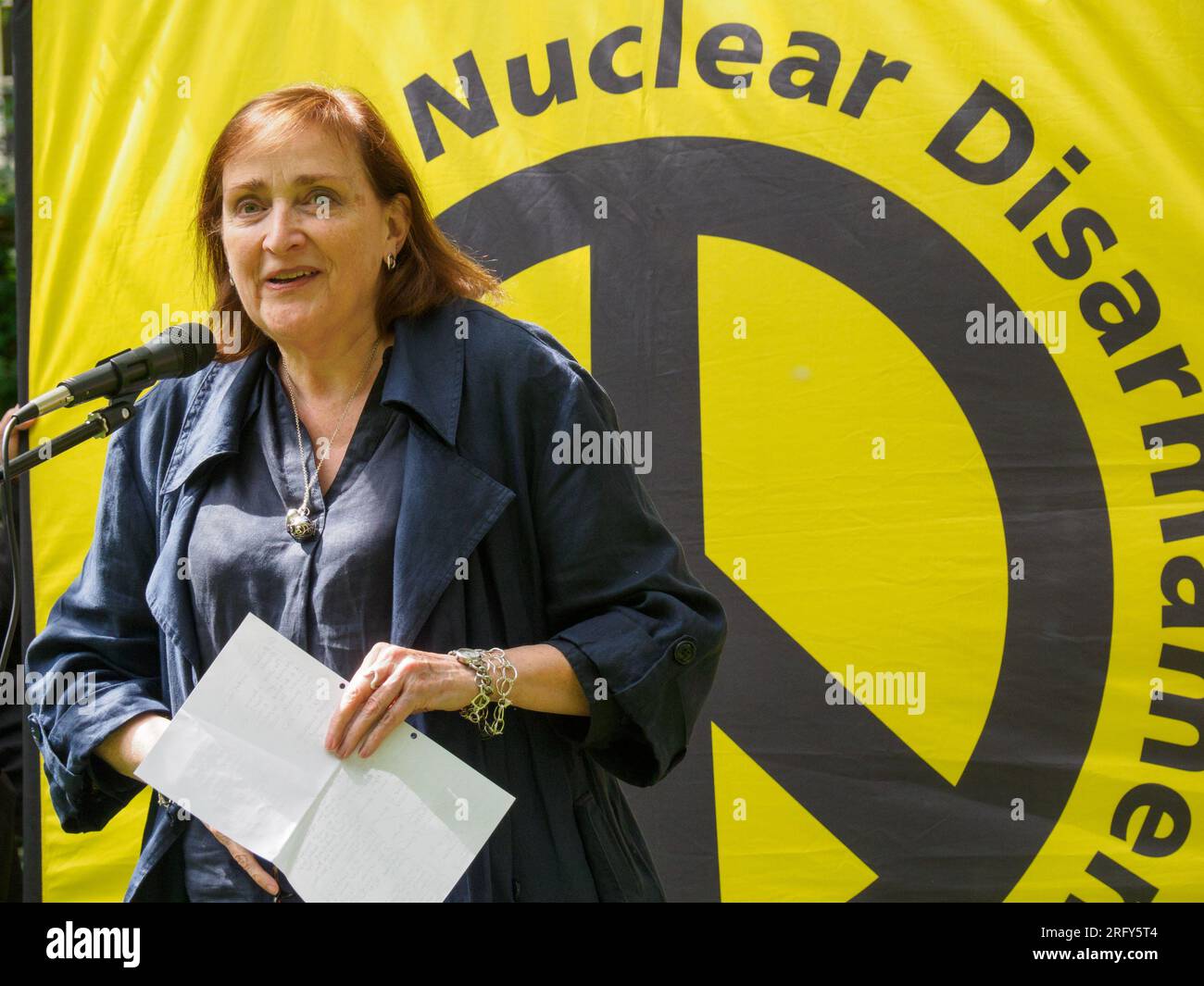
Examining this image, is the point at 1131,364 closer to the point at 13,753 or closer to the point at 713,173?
the point at 713,173

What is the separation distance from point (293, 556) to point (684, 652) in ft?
1.59

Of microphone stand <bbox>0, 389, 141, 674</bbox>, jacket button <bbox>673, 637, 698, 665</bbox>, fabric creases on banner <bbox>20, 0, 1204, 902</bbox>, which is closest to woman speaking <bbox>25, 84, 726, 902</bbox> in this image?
jacket button <bbox>673, 637, 698, 665</bbox>

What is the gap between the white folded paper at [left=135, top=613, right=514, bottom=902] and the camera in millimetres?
1522

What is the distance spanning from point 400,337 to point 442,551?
0.32 metres

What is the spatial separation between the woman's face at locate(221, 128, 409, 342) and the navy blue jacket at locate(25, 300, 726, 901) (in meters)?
0.11

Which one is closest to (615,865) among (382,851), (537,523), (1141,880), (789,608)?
(382,851)

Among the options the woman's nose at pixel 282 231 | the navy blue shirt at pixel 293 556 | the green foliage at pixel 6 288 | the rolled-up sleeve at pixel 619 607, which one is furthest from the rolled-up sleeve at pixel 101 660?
the green foliage at pixel 6 288

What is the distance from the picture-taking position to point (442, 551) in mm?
1629

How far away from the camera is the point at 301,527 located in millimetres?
1673

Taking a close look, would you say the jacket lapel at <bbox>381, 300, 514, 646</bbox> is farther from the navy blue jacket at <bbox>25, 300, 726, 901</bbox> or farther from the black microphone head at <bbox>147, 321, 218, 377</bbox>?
the black microphone head at <bbox>147, 321, 218, 377</bbox>

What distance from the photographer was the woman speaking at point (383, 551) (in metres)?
1.64

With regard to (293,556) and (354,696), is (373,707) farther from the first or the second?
(293,556)

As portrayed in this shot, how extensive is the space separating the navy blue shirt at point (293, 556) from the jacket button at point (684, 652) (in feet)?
1.14

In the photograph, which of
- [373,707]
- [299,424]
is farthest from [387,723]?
[299,424]
